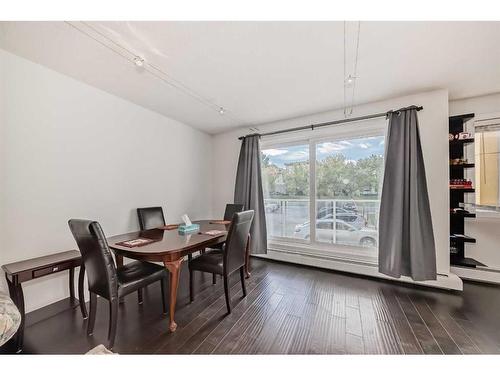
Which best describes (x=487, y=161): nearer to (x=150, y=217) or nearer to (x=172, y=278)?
(x=172, y=278)

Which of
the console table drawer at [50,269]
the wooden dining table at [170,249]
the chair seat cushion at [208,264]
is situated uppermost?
the wooden dining table at [170,249]

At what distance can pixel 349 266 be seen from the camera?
9.20 ft

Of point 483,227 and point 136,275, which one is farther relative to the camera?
point 483,227

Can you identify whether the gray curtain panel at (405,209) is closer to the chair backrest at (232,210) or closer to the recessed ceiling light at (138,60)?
the chair backrest at (232,210)

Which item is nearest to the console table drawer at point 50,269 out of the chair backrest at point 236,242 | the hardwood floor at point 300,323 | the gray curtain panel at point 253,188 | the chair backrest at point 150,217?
the hardwood floor at point 300,323

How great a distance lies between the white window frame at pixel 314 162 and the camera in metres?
2.78

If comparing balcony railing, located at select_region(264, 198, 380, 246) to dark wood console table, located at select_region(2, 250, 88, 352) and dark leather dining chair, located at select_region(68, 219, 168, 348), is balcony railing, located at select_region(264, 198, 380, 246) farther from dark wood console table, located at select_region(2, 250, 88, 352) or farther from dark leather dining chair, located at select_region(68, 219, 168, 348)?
dark wood console table, located at select_region(2, 250, 88, 352)

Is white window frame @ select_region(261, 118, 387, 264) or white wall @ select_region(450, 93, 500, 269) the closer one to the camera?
white wall @ select_region(450, 93, 500, 269)

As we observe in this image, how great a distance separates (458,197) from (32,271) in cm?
461

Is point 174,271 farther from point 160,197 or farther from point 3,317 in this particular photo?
point 160,197

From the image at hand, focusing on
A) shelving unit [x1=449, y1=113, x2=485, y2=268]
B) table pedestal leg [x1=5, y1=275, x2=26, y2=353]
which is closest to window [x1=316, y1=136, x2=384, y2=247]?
shelving unit [x1=449, y1=113, x2=485, y2=268]

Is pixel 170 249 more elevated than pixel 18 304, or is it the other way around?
pixel 170 249

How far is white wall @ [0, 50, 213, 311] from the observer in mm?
1746

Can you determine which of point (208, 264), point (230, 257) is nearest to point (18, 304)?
point (208, 264)
